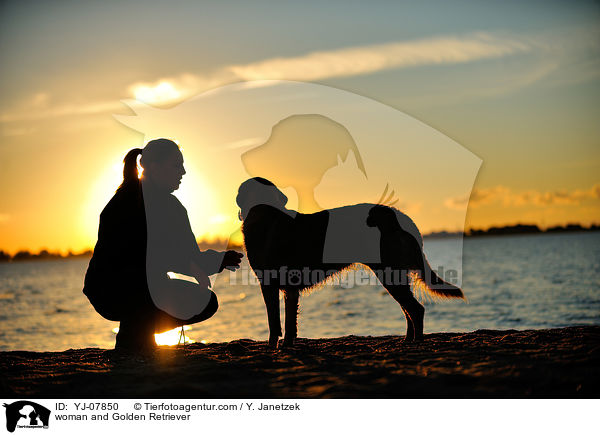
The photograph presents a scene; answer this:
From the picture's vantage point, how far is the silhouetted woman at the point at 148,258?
5.67 m

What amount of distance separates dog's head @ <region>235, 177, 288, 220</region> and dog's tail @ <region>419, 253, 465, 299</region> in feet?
6.03

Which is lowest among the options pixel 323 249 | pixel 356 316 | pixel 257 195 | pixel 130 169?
pixel 356 316

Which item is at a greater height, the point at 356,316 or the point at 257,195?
the point at 257,195

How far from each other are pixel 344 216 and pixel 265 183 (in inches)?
42.6

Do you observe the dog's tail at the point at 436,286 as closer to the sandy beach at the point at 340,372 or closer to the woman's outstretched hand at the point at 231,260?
the sandy beach at the point at 340,372

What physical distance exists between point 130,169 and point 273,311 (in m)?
2.24

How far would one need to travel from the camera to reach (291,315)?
246 inches

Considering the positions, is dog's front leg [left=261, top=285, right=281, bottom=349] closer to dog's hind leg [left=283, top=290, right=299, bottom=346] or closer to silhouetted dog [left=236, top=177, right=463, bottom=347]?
silhouetted dog [left=236, top=177, right=463, bottom=347]
